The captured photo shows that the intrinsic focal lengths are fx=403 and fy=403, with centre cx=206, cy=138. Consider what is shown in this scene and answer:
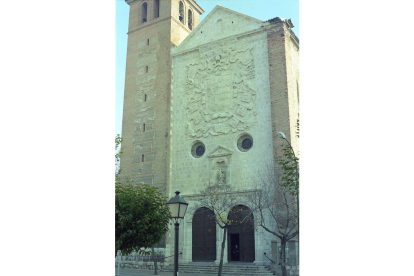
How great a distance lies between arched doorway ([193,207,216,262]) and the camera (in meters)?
15.0

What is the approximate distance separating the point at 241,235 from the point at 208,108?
5.00m

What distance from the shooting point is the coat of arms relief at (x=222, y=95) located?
50.2ft

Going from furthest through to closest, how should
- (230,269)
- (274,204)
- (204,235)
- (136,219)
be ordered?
(204,235) < (230,269) < (274,204) < (136,219)

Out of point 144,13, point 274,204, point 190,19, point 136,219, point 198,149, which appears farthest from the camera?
point 190,19

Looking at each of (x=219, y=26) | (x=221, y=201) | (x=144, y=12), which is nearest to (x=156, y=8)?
(x=144, y=12)

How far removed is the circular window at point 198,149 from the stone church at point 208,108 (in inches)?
1.6

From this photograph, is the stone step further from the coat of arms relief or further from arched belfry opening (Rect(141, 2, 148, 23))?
arched belfry opening (Rect(141, 2, 148, 23))

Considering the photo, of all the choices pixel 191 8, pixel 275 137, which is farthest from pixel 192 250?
pixel 191 8

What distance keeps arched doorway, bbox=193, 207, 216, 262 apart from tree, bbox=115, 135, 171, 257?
252 inches

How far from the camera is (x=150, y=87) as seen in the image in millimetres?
17688

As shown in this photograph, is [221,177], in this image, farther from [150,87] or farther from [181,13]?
[181,13]

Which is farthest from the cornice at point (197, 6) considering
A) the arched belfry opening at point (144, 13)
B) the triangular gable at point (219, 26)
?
the triangular gable at point (219, 26)
